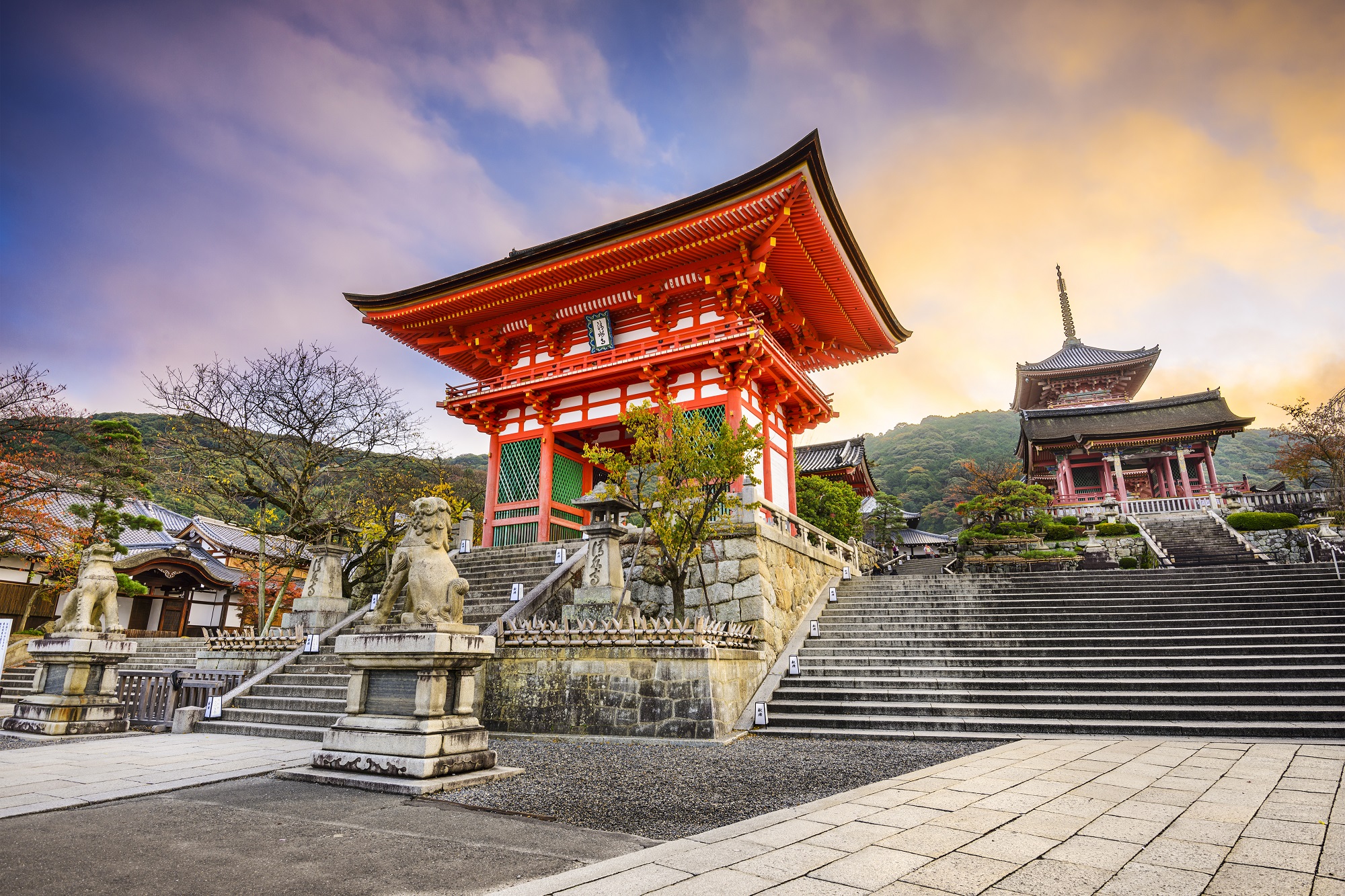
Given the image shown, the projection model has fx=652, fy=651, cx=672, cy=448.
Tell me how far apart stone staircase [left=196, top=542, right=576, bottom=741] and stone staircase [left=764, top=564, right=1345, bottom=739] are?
5.90 metres

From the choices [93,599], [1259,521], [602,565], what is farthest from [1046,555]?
[93,599]

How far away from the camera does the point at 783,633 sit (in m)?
12.8

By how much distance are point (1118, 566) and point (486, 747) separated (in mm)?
20219

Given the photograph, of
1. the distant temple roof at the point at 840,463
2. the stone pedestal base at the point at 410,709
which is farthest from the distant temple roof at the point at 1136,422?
the stone pedestal base at the point at 410,709

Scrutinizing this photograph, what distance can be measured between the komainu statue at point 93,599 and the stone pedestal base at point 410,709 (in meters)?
6.16

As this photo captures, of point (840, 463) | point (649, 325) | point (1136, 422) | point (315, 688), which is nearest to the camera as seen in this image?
point (315, 688)

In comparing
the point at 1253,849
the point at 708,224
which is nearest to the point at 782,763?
the point at 1253,849

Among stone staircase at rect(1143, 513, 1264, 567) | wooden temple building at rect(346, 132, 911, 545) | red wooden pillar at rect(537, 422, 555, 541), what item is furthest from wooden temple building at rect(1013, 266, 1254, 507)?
red wooden pillar at rect(537, 422, 555, 541)

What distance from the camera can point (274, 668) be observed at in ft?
35.6

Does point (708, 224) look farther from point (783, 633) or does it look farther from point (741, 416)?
point (783, 633)

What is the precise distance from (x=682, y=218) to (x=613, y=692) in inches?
432

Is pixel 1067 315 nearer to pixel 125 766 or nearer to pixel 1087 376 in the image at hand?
pixel 1087 376

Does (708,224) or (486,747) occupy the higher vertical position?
(708,224)

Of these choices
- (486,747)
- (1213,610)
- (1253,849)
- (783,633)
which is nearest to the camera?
(1253,849)
